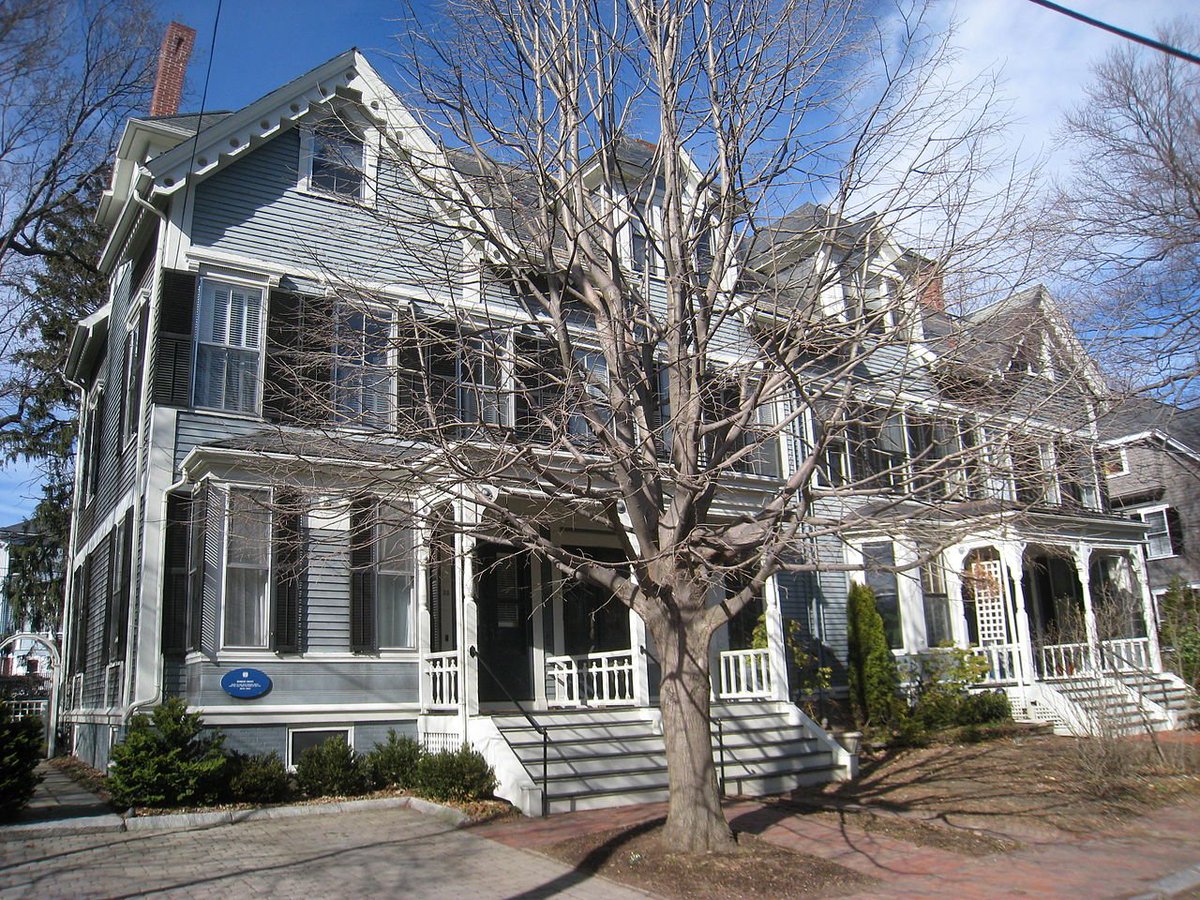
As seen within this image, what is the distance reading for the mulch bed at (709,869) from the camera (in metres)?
7.75

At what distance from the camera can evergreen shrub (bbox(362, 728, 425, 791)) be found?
39.3ft

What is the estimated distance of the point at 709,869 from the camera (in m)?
8.12

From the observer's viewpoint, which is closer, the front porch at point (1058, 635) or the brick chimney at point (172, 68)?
the front porch at point (1058, 635)

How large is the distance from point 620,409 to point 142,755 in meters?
6.37

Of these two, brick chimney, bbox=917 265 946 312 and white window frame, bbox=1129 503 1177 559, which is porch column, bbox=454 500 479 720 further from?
white window frame, bbox=1129 503 1177 559

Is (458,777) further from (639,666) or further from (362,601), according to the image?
(639,666)

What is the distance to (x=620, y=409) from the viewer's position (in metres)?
9.41

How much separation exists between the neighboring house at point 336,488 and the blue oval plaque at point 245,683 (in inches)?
2.6

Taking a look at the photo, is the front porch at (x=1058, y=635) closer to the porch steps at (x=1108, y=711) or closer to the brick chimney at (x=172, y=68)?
the porch steps at (x=1108, y=711)

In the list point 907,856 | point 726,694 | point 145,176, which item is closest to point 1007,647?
point 726,694

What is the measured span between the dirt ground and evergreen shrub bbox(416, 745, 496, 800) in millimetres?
1989

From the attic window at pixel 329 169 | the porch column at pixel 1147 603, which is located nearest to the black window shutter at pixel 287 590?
the attic window at pixel 329 169

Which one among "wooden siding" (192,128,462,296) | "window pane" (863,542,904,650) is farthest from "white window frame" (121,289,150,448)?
"window pane" (863,542,904,650)

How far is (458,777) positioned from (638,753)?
2.46 metres
